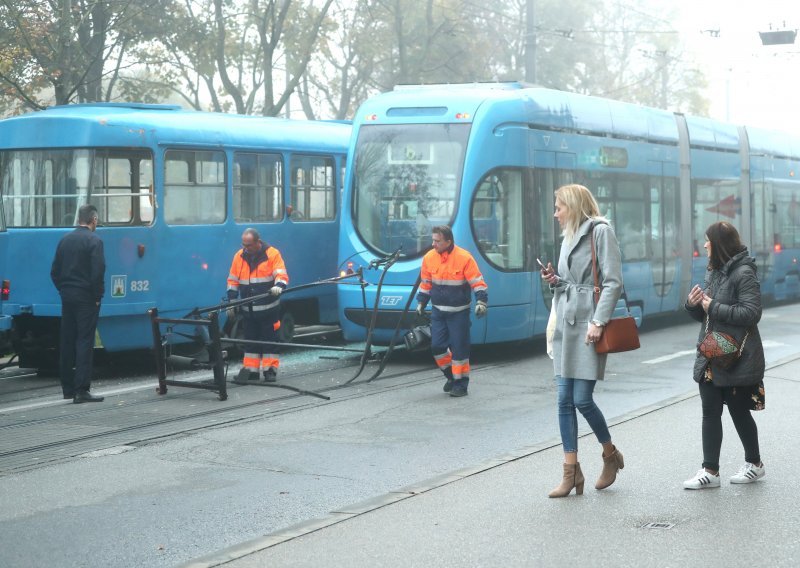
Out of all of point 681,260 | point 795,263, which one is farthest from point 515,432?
point 795,263

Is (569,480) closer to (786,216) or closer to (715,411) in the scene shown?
(715,411)

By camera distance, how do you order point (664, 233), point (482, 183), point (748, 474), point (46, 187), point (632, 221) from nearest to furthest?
1. point (748, 474)
2. point (46, 187)
3. point (482, 183)
4. point (632, 221)
5. point (664, 233)

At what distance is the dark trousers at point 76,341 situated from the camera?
479 inches

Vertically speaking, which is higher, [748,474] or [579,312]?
[579,312]

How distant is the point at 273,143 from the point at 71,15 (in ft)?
18.2

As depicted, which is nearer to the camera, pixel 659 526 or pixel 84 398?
pixel 659 526

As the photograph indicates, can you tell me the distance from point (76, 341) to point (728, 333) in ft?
22.3

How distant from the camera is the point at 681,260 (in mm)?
19797

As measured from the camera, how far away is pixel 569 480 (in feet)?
24.6

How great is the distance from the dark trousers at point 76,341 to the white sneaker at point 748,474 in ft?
21.0

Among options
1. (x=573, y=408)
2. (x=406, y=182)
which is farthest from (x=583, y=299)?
(x=406, y=182)

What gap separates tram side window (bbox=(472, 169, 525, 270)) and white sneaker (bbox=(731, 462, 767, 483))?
726cm

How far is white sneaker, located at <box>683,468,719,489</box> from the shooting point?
7.60 metres

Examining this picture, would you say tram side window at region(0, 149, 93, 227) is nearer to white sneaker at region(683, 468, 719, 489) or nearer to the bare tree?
the bare tree
